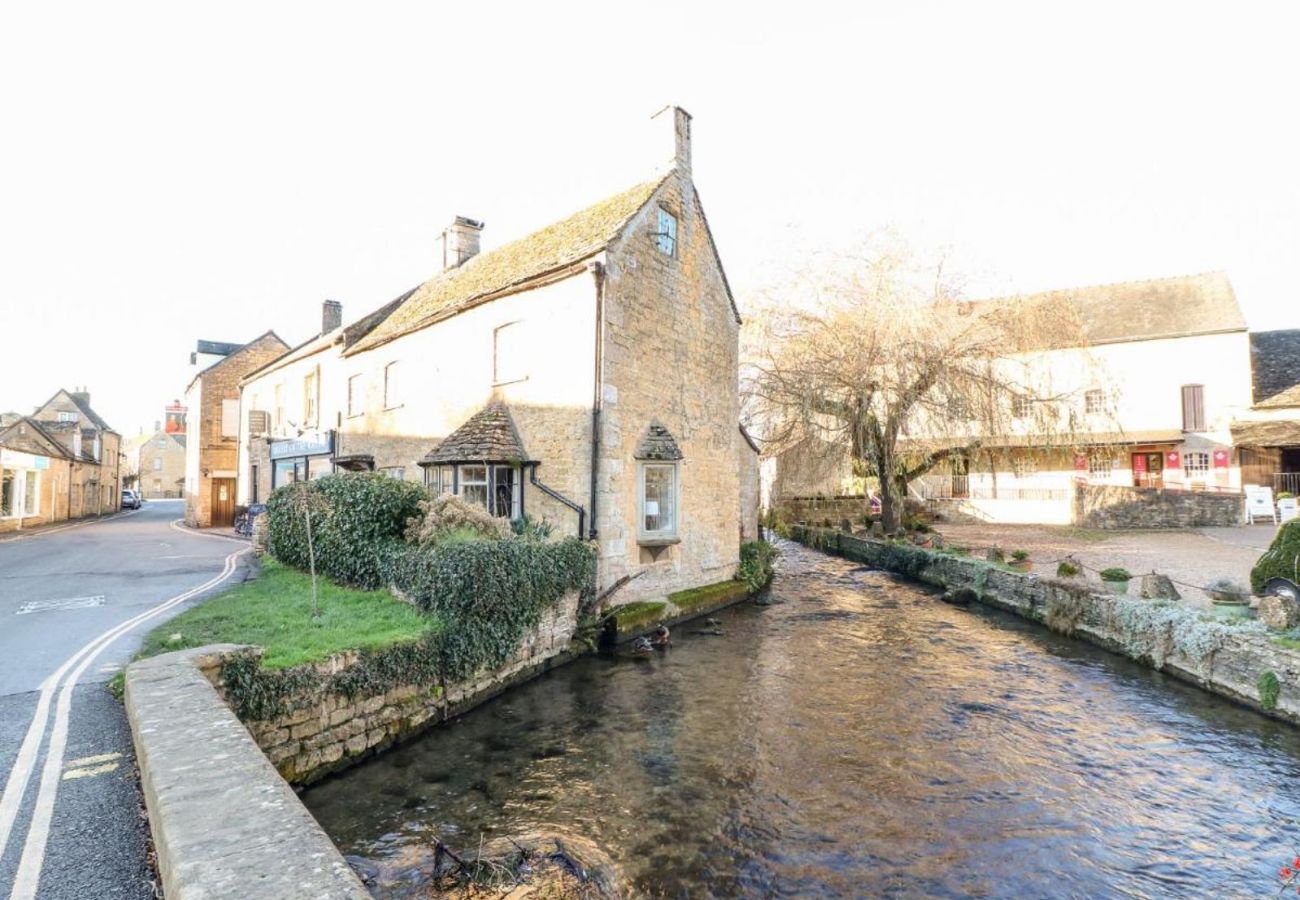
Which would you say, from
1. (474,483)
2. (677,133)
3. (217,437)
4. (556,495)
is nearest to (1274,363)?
(677,133)

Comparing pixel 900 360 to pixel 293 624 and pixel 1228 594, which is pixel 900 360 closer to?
pixel 1228 594

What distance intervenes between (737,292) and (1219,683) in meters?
15.6

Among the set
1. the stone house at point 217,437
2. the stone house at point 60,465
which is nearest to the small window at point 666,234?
the stone house at point 217,437

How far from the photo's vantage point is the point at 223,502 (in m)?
30.1

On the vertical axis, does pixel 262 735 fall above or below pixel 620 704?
above

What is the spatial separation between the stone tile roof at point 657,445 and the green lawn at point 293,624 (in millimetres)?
5569

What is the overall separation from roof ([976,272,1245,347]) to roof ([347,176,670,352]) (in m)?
24.7

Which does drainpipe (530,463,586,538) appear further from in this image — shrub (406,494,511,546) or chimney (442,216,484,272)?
chimney (442,216,484,272)

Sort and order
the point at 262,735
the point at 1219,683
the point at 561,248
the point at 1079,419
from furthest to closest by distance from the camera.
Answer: the point at 1079,419 < the point at 561,248 < the point at 1219,683 < the point at 262,735

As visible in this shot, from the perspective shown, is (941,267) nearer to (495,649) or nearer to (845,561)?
(845,561)

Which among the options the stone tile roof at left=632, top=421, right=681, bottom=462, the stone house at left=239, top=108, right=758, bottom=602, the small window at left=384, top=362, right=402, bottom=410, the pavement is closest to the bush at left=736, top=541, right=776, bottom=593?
the stone house at left=239, top=108, right=758, bottom=602

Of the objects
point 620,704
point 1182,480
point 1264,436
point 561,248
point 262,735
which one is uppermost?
point 561,248

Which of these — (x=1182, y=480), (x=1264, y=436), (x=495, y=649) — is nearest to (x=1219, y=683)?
(x=495, y=649)

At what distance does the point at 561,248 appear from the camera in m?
14.5
